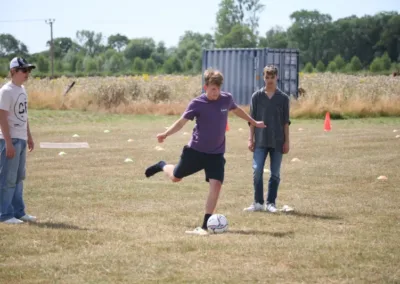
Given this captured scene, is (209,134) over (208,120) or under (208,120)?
under

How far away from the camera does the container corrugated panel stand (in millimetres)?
33219

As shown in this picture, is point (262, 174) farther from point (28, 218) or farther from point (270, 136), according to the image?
point (28, 218)

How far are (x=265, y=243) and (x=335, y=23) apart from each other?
5516 inches

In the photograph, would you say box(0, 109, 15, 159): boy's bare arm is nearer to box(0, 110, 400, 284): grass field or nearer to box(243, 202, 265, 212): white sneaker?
box(0, 110, 400, 284): grass field

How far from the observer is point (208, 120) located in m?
8.36

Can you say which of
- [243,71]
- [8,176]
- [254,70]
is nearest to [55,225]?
[8,176]

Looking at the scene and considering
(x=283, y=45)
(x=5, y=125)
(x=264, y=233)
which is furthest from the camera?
(x=283, y=45)

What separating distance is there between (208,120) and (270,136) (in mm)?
1848

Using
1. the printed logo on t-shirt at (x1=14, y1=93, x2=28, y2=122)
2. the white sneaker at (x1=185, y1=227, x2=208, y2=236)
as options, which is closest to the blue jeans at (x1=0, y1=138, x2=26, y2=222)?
the printed logo on t-shirt at (x1=14, y1=93, x2=28, y2=122)

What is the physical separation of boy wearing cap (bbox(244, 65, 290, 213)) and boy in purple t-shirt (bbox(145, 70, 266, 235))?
1.48 m

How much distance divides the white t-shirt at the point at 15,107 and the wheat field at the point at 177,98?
21.6m

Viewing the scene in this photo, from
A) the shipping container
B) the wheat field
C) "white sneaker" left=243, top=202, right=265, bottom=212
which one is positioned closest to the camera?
"white sneaker" left=243, top=202, right=265, bottom=212

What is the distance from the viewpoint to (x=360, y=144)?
19203 millimetres

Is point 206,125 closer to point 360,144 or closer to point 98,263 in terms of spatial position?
point 98,263
